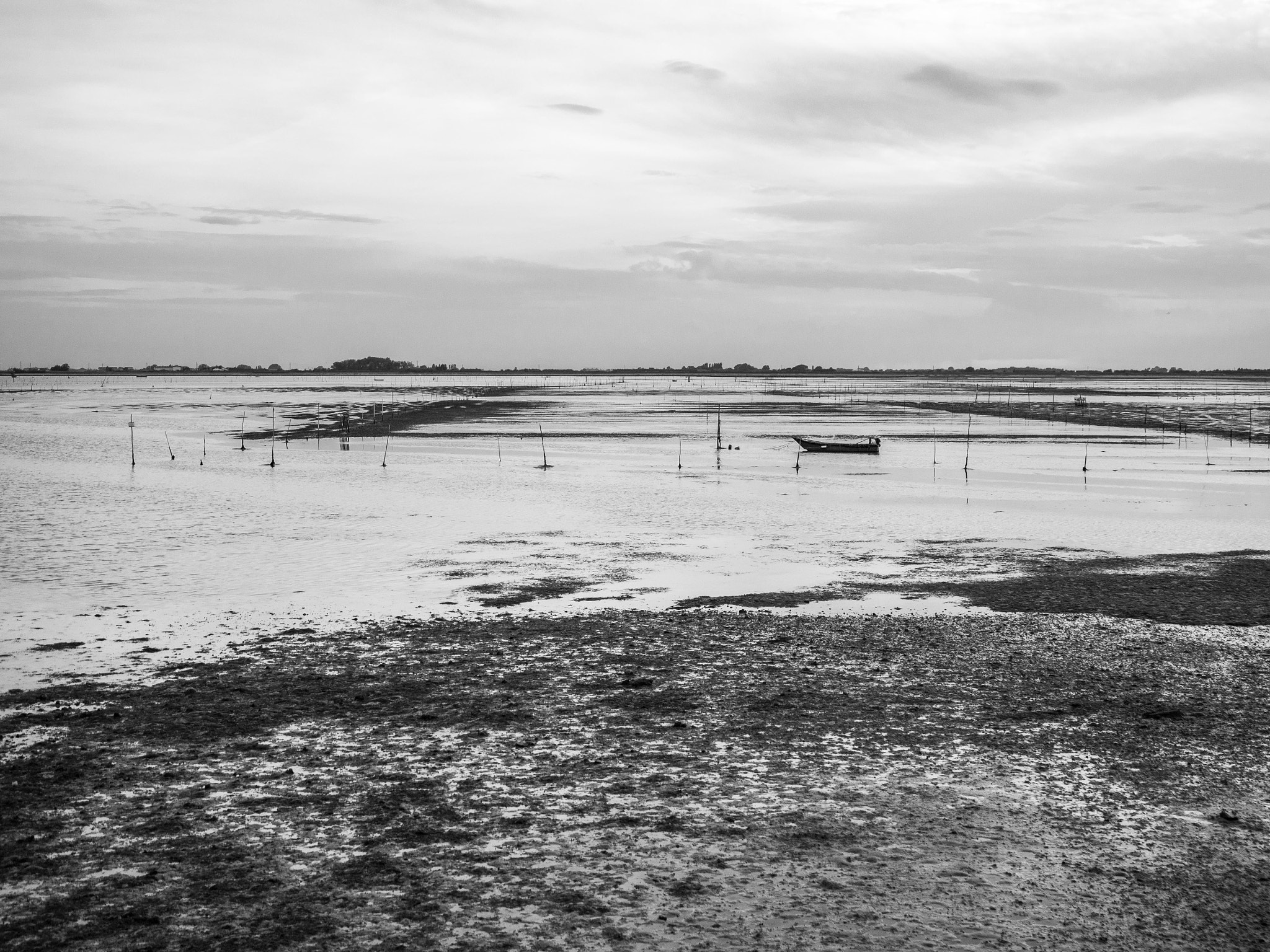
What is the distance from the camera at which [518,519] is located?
79.8ft

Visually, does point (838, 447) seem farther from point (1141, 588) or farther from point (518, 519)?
point (1141, 588)

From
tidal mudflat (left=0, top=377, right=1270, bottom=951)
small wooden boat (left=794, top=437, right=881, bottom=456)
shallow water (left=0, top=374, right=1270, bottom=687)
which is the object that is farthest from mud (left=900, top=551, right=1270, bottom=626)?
small wooden boat (left=794, top=437, right=881, bottom=456)

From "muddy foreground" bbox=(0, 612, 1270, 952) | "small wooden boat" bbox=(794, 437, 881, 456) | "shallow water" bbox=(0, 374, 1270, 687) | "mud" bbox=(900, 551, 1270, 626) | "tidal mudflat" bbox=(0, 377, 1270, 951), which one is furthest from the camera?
"small wooden boat" bbox=(794, 437, 881, 456)

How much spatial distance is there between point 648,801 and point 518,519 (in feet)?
54.5

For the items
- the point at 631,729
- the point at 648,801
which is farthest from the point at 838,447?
the point at 648,801

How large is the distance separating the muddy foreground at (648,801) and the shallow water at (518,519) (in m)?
3.05

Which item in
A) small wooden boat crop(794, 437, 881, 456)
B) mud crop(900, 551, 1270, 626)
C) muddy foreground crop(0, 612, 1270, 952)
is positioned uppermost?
small wooden boat crop(794, 437, 881, 456)

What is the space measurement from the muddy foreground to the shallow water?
10.0 ft

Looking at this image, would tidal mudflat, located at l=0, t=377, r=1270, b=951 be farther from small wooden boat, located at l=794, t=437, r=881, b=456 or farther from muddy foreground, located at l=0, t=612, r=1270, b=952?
small wooden boat, located at l=794, t=437, r=881, b=456

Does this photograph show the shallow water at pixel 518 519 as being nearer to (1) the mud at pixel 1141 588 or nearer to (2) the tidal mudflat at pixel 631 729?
(2) the tidal mudflat at pixel 631 729

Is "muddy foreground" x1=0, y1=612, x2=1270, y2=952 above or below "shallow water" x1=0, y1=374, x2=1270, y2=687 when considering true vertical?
below

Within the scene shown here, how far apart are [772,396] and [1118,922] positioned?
346 feet

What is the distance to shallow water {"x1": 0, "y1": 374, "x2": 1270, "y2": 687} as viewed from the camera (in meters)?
15.3

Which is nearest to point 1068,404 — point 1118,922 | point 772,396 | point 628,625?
point 772,396
